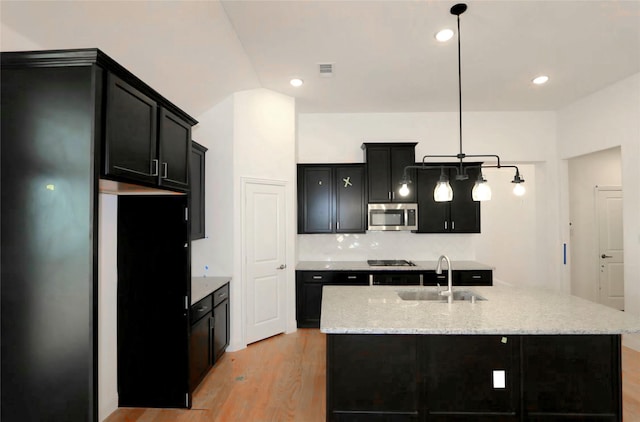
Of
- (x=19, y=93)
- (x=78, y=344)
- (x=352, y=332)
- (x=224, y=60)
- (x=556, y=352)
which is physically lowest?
(x=556, y=352)

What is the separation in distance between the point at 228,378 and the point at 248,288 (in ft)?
3.39

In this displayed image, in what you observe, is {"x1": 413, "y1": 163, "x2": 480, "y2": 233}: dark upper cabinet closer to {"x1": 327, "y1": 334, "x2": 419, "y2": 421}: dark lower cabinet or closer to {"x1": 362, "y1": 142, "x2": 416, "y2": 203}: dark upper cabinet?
{"x1": 362, "y1": 142, "x2": 416, "y2": 203}: dark upper cabinet

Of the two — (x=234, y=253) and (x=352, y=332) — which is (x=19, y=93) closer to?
(x=352, y=332)

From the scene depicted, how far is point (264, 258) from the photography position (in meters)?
4.08

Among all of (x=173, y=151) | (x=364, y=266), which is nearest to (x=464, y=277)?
(x=364, y=266)

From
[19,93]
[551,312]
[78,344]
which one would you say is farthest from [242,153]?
[551,312]

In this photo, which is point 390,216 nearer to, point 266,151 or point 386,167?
point 386,167

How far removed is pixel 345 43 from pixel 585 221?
16.7 ft

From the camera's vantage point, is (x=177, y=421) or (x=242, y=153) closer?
(x=177, y=421)

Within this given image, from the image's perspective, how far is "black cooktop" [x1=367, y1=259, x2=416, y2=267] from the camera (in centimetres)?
467

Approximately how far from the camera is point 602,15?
2641 millimetres

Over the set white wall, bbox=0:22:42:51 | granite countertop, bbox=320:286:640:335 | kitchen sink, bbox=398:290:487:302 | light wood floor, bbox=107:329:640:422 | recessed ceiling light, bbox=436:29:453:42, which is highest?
recessed ceiling light, bbox=436:29:453:42

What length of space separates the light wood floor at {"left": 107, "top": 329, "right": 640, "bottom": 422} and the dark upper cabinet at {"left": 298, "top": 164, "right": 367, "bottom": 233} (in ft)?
5.45

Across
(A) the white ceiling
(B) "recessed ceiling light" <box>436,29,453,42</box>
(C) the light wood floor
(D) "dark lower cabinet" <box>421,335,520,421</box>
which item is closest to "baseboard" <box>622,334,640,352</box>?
(C) the light wood floor
